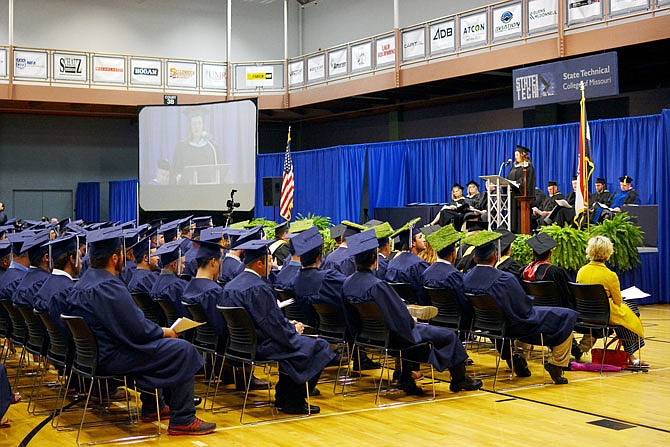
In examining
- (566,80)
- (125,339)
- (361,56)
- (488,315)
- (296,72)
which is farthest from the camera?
(296,72)

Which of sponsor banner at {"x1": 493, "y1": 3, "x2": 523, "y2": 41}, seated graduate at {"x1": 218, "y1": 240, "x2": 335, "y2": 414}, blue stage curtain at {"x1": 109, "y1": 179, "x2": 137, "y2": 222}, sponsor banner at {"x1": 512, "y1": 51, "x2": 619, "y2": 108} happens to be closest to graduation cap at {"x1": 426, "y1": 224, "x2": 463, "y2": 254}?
seated graduate at {"x1": 218, "y1": 240, "x2": 335, "y2": 414}

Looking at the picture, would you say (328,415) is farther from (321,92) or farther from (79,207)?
(79,207)

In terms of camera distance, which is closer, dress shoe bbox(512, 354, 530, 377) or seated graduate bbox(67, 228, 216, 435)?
seated graduate bbox(67, 228, 216, 435)

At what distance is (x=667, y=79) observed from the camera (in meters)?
18.4

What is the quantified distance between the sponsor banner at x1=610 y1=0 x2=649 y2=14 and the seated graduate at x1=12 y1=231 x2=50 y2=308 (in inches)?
480

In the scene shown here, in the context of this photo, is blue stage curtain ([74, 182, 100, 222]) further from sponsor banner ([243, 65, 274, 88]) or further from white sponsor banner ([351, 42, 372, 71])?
white sponsor banner ([351, 42, 372, 71])

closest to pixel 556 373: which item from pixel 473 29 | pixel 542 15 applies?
pixel 542 15

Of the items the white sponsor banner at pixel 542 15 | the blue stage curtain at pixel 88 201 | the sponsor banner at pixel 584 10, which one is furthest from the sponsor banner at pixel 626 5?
the blue stage curtain at pixel 88 201

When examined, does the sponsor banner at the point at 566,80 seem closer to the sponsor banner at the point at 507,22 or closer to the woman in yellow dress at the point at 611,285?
the sponsor banner at the point at 507,22

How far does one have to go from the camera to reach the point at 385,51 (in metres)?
22.0

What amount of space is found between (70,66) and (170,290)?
1861 cm

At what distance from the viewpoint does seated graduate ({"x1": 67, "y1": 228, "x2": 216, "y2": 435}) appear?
19.3ft

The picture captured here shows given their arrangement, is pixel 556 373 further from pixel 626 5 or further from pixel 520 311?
pixel 626 5

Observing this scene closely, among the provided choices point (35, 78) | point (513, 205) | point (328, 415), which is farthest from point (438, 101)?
point (328, 415)
